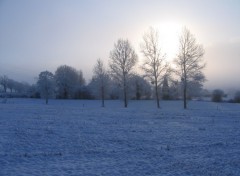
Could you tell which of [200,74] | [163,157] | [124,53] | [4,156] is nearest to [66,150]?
[4,156]

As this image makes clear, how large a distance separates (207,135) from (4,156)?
10810 millimetres

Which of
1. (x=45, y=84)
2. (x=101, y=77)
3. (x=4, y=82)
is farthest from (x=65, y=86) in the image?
(x=4, y=82)

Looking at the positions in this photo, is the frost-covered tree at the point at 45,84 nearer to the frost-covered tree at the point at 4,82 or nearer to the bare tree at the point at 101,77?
the bare tree at the point at 101,77

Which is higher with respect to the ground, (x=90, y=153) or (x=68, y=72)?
(x=68, y=72)

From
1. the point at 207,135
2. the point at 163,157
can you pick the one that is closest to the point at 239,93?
the point at 207,135

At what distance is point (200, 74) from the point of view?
155 ft

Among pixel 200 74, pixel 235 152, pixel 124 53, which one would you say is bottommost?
pixel 235 152

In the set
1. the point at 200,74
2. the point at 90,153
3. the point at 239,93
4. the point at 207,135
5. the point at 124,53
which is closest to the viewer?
the point at 90,153

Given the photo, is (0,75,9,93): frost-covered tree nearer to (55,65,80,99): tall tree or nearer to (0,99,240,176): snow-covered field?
(55,65,80,99): tall tree

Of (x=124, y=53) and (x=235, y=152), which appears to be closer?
(x=235, y=152)

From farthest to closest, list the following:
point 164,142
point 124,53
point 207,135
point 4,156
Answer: point 124,53 < point 207,135 < point 164,142 < point 4,156

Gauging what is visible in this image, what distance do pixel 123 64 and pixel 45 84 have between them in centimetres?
3515

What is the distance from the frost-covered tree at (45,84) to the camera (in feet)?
269

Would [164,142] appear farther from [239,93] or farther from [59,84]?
[59,84]
